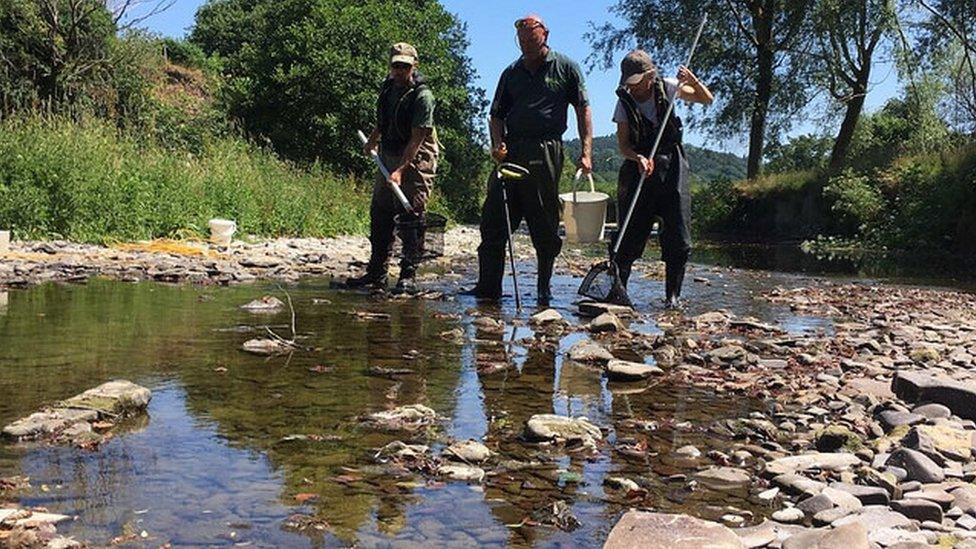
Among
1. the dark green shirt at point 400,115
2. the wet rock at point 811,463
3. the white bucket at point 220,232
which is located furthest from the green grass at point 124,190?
the wet rock at point 811,463

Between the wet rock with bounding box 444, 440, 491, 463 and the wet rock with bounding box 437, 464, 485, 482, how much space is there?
0.29 feet

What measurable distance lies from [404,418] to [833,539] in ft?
5.86

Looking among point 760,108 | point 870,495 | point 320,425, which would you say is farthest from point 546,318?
point 760,108

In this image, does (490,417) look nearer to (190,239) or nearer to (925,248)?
(190,239)

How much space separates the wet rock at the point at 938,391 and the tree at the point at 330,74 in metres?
21.2

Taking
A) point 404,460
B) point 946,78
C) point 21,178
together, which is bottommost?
point 404,460

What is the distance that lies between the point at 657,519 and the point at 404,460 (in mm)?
970

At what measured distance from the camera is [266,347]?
5.11 metres

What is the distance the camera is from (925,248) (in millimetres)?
20188

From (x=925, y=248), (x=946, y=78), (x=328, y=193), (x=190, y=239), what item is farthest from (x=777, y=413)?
(x=946, y=78)

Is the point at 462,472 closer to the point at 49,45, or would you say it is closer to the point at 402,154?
the point at 402,154

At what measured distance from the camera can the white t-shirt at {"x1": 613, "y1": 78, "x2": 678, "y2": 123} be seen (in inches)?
295

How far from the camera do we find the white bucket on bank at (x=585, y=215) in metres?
7.79

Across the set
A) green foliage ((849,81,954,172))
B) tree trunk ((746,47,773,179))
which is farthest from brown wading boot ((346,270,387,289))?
tree trunk ((746,47,773,179))
